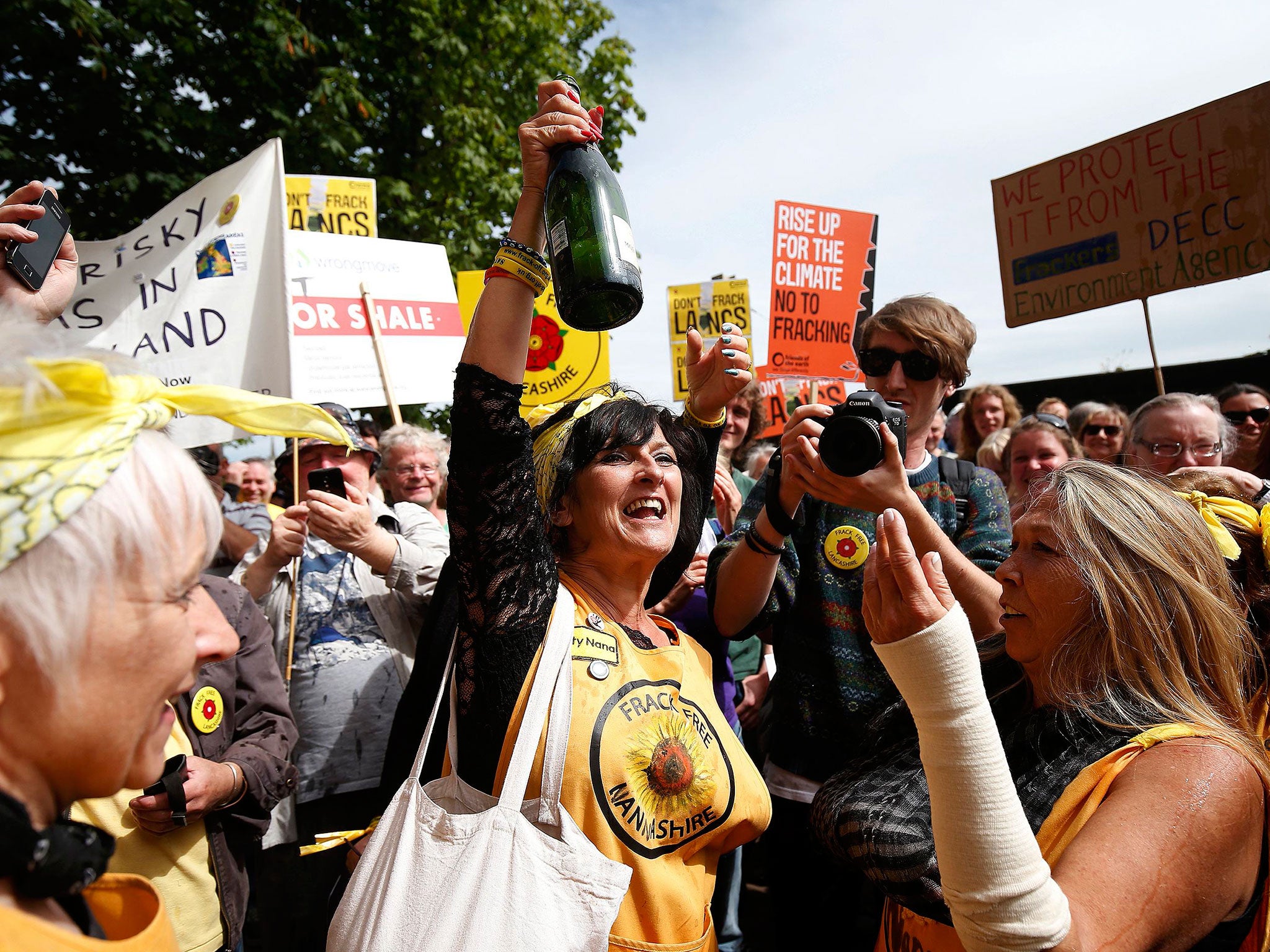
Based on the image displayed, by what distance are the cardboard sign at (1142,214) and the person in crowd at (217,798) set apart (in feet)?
13.5

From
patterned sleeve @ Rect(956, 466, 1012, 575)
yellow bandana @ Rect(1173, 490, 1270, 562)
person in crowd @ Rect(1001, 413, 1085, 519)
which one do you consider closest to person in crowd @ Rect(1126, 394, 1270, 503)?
person in crowd @ Rect(1001, 413, 1085, 519)

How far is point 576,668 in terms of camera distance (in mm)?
1623

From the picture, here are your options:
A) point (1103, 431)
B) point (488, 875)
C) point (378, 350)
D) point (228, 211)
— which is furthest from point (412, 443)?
point (1103, 431)

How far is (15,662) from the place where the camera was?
75 cm

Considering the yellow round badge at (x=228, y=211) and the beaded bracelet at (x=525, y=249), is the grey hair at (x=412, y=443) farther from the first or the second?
the beaded bracelet at (x=525, y=249)

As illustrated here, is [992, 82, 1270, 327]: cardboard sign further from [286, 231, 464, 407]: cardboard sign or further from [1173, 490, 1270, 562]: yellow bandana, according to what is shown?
[286, 231, 464, 407]: cardboard sign

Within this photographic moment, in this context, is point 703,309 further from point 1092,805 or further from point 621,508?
point 1092,805

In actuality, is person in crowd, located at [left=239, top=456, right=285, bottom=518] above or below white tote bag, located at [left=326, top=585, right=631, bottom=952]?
above

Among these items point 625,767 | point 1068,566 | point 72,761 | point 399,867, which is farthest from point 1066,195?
point 72,761

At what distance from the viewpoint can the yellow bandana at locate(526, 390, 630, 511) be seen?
78.2 inches

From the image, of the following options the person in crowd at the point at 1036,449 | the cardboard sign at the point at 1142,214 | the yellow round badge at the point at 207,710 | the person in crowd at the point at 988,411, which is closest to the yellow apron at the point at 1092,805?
the yellow round badge at the point at 207,710

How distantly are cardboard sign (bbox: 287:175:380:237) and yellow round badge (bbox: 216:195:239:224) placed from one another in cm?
121

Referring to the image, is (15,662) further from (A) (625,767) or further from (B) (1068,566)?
(B) (1068,566)

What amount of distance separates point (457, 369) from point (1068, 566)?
1.33 metres
